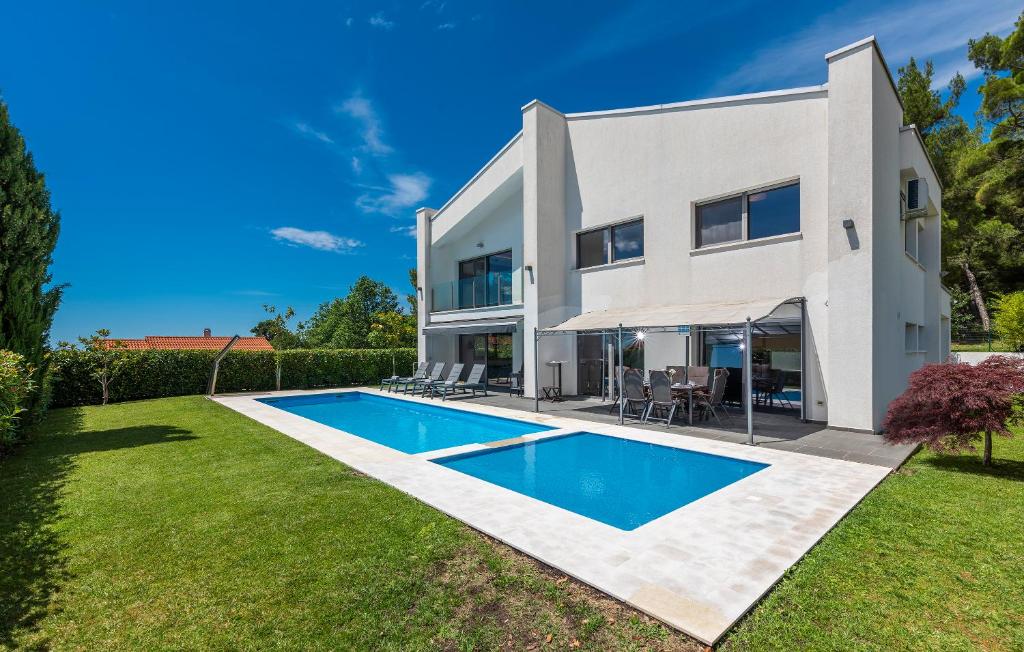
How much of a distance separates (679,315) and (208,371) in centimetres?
2164

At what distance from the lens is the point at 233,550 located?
4723mm

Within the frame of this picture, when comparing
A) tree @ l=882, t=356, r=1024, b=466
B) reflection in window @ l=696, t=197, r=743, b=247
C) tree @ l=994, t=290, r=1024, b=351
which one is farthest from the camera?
tree @ l=994, t=290, r=1024, b=351

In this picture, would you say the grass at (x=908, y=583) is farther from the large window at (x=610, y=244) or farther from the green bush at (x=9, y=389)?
the green bush at (x=9, y=389)

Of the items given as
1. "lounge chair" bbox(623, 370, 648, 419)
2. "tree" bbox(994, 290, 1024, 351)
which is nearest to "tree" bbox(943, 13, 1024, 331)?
"tree" bbox(994, 290, 1024, 351)

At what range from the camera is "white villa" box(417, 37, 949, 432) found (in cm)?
1096

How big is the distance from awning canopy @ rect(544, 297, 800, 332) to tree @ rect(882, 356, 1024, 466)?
3232mm

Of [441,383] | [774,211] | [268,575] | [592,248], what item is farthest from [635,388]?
[268,575]

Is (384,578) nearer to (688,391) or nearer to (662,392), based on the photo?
(662,392)

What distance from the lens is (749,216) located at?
1341 centimetres

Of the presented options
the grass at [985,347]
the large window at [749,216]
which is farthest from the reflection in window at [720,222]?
the grass at [985,347]

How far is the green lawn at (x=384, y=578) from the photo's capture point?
337cm

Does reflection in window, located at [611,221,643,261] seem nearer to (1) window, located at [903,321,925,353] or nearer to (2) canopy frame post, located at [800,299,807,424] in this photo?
(2) canopy frame post, located at [800,299,807,424]

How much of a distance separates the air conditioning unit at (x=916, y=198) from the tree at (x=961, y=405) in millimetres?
7075

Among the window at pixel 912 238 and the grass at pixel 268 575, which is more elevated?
the window at pixel 912 238
